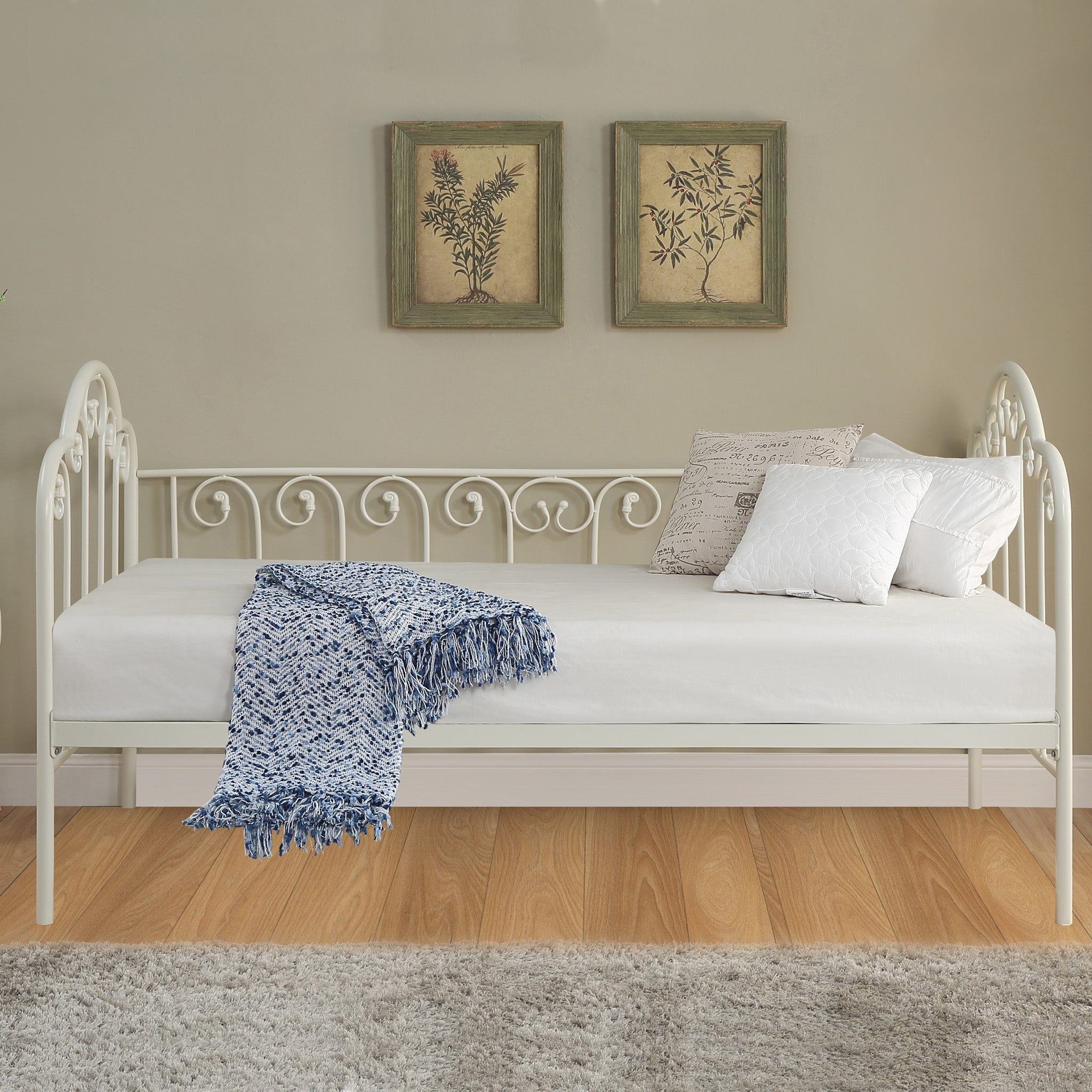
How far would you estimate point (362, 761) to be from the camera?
1.58 metres

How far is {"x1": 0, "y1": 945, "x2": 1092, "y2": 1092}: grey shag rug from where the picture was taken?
4.39ft

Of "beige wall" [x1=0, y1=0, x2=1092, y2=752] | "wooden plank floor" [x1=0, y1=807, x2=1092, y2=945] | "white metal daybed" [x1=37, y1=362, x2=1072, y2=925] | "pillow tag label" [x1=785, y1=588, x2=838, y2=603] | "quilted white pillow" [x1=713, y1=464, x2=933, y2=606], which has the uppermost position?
"beige wall" [x1=0, y1=0, x2=1092, y2=752]

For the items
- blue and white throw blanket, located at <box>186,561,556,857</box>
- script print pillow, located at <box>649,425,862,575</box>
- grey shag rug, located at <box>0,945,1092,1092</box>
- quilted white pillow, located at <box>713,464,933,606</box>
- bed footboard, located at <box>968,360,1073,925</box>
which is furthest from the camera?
script print pillow, located at <box>649,425,862,575</box>

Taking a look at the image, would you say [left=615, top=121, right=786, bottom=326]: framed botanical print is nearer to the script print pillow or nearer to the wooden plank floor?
the script print pillow

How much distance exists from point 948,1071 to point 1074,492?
4.93 feet

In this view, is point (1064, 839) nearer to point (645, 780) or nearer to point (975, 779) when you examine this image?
point (975, 779)

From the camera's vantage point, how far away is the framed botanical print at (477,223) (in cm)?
236

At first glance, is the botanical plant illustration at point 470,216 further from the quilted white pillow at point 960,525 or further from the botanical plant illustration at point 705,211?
the quilted white pillow at point 960,525

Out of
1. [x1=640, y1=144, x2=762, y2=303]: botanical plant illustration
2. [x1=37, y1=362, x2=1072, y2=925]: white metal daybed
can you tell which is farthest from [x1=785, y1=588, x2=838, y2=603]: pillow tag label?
[x1=640, y1=144, x2=762, y2=303]: botanical plant illustration

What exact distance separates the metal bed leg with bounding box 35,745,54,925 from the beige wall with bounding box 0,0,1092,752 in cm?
81

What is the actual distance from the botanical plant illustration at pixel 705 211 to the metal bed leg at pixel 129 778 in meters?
1.65

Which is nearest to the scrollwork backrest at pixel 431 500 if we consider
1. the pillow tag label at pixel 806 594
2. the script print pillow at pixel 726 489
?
the script print pillow at pixel 726 489

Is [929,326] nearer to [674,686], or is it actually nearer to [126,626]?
[674,686]

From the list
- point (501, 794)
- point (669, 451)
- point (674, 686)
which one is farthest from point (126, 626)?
point (669, 451)
